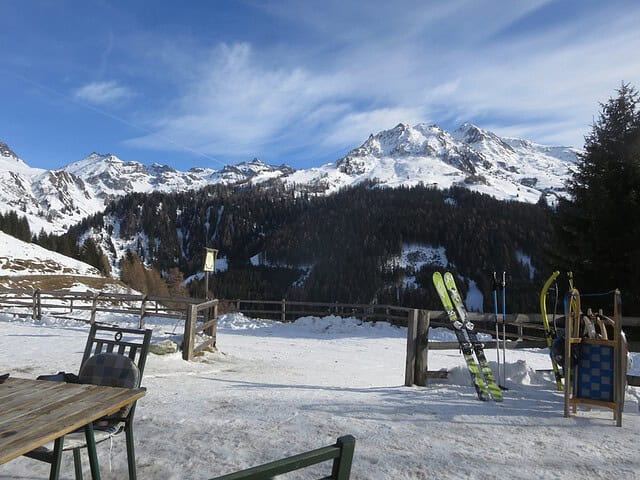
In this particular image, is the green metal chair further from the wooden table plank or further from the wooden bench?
the wooden bench

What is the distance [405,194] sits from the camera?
161m

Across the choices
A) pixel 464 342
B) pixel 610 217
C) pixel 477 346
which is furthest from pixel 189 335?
pixel 610 217

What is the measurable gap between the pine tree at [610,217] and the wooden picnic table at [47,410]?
13735mm

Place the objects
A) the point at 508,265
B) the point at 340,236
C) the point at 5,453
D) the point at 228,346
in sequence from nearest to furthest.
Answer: the point at 5,453 < the point at 228,346 < the point at 508,265 < the point at 340,236

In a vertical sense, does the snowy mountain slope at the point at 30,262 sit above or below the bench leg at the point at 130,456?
above

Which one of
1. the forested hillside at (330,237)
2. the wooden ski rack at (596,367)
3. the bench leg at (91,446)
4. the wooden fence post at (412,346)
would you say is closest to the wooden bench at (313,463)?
the bench leg at (91,446)

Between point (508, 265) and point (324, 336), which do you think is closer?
point (324, 336)

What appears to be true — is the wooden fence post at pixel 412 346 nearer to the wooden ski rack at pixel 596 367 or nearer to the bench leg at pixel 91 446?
the wooden ski rack at pixel 596 367

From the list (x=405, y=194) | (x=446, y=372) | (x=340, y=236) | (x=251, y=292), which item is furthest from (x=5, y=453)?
(x=405, y=194)

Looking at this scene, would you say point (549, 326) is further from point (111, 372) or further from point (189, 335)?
point (189, 335)

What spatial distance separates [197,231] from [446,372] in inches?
6718

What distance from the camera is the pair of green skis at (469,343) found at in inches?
224

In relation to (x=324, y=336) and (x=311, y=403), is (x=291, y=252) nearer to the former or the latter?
(x=324, y=336)

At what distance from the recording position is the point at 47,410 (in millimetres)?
2332
